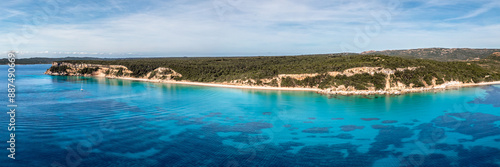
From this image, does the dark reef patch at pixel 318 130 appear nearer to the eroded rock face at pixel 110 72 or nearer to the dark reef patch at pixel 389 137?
the dark reef patch at pixel 389 137

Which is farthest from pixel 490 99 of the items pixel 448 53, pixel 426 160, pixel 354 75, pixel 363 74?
pixel 448 53

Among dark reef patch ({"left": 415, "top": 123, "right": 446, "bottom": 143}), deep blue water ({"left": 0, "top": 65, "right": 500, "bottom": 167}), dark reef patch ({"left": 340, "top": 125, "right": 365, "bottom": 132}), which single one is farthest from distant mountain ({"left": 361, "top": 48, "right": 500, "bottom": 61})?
dark reef patch ({"left": 340, "top": 125, "right": 365, "bottom": 132})

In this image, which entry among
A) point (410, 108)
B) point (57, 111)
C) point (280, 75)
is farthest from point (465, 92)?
point (57, 111)

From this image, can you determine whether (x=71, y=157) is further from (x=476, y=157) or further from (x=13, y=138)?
(x=476, y=157)

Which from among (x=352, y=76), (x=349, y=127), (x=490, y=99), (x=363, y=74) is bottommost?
Result: (x=349, y=127)

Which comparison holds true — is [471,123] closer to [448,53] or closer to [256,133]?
[256,133]

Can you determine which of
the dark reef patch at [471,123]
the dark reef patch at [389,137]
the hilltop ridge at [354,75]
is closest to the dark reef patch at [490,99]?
the hilltop ridge at [354,75]

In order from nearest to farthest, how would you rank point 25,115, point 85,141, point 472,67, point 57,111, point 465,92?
point 85,141 < point 25,115 < point 57,111 < point 465,92 < point 472,67

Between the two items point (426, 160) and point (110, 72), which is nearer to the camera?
point (426, 160)
